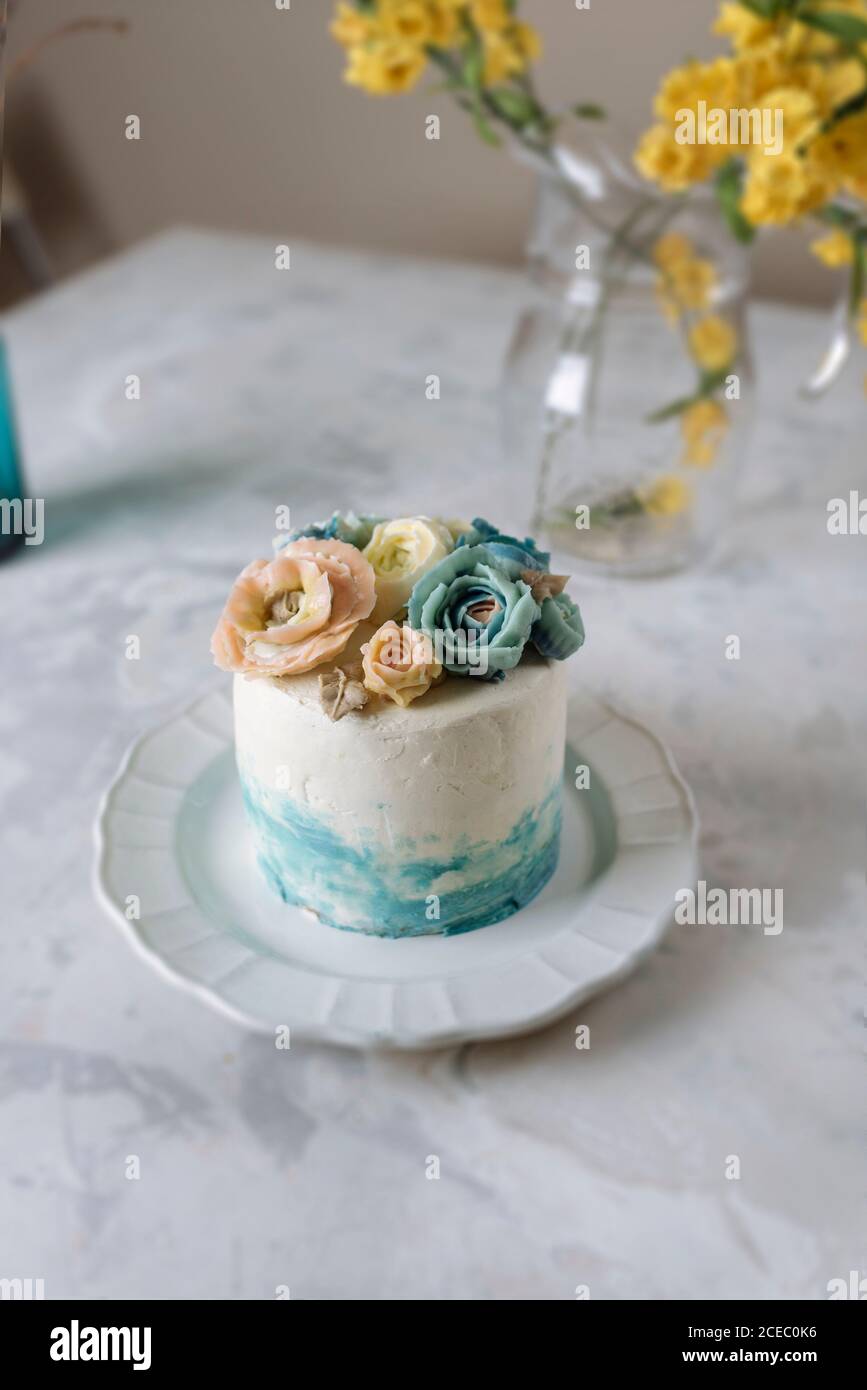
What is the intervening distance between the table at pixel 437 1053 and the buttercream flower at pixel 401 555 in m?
0.25

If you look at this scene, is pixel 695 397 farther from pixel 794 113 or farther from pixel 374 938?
pixel 374 938

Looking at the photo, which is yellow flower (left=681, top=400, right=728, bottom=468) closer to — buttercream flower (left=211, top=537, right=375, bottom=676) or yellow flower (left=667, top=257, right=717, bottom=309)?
yellow flower (left=667, top=257, right=717, bottom=309)

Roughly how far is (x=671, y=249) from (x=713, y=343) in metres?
0.08

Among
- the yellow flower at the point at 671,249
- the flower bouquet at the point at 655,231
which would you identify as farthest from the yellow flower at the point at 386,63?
the yellow flower at the point at 671,249

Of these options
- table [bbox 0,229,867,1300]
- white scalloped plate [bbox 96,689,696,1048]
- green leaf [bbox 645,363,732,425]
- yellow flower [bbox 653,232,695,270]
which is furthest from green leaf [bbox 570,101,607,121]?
white scalloped plate [bbox 96,689,696,1048]

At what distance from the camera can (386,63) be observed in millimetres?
945

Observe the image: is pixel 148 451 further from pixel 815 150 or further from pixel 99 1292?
pixel 99 1292

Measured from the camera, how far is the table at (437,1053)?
0.59 metres

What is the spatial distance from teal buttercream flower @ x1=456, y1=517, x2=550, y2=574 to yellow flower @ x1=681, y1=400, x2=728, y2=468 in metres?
0.37

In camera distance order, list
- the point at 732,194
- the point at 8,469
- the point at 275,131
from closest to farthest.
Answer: the point at 732,194 → the point at 8,469 → the point at 275,131

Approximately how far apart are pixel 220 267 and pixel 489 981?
130 centimetres

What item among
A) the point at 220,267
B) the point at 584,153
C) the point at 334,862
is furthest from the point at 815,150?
the point at 220,267

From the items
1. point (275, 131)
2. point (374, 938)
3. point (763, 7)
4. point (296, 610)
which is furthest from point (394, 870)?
point (275, 131)
